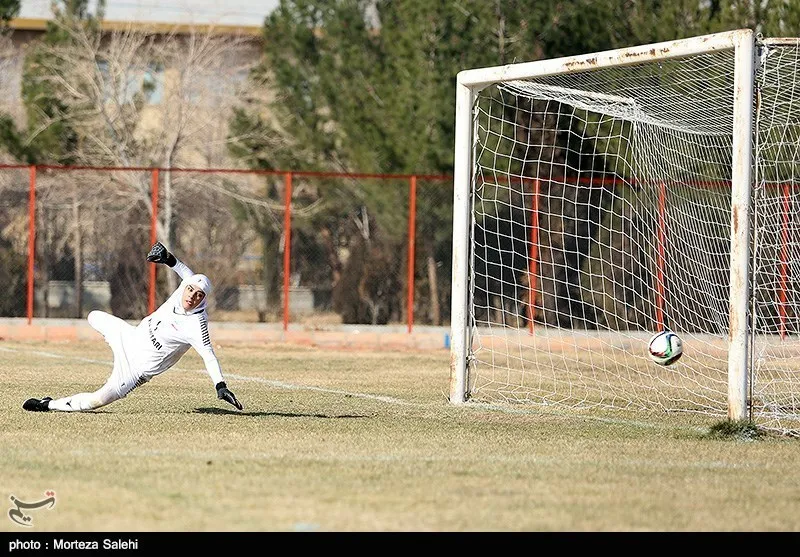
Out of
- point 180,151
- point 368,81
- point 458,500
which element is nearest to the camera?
point 458,500

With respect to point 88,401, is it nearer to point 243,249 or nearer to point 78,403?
point 78,403

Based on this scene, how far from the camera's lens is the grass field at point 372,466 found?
22.9 feet

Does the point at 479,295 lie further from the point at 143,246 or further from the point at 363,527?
the point at 363,527

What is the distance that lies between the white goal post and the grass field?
4.26ft

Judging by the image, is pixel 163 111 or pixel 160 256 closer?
pixel 160 256

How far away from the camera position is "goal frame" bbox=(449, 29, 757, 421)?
10.7m

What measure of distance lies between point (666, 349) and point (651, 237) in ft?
29.2

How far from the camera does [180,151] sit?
108 ft

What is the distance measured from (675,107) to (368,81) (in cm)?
1462

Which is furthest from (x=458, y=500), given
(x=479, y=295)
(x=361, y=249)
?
(x=361, y=249)

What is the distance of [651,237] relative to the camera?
20422 millimetres

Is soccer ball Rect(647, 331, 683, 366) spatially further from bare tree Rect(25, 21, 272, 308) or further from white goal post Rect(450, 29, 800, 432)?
bare tree Rect(25, 21, 272, 308)

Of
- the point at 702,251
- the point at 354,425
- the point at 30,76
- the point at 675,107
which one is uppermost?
the point at 30,76

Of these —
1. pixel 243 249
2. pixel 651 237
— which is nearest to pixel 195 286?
pixel 651 237
